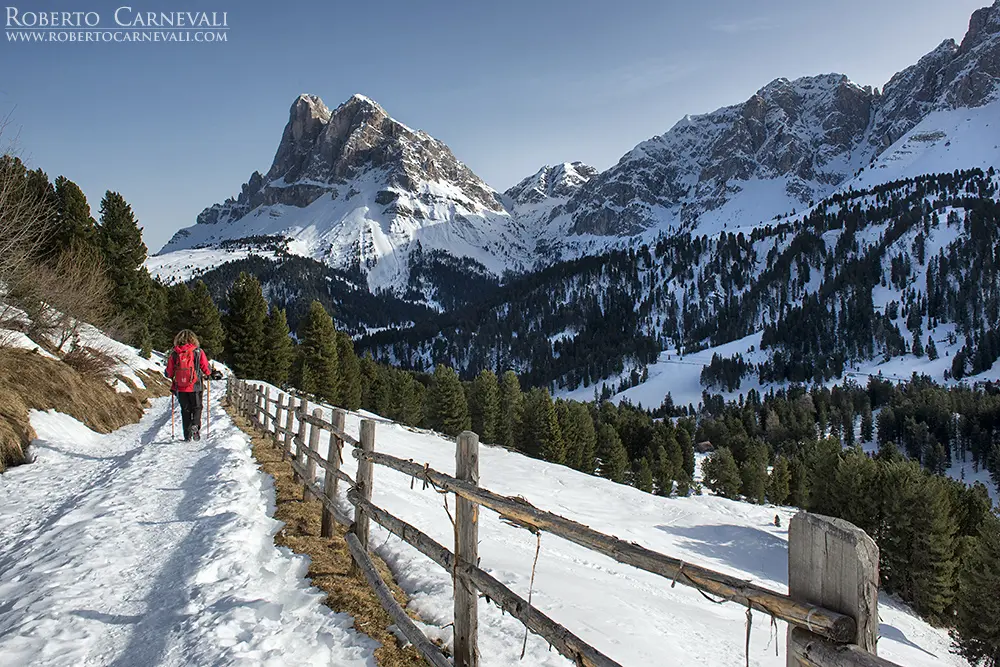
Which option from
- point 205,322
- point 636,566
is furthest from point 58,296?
point 205,322

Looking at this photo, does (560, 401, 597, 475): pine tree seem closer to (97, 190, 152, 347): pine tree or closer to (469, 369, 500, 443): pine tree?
(469, 369, 500, 443): pine tree

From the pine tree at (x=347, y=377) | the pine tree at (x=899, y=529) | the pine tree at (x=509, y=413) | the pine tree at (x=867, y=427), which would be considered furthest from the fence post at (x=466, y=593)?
the pine tree at (x=867, y=427)

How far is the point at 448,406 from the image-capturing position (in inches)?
2254

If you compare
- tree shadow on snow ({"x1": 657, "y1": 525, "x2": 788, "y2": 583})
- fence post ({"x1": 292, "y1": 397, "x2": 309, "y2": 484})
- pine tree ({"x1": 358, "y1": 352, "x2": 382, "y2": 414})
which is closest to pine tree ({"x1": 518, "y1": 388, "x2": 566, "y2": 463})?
pine tree ({"x1": 358, "y1": 352, "x2": 382, "y2": 414})

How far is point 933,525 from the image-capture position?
3781cm

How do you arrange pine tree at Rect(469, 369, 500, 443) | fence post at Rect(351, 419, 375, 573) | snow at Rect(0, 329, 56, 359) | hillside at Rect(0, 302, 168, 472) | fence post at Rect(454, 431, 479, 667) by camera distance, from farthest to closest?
pine tree at Rect(469, 369, 500, 443), snow at Rect(0, 329, 56, 359), hillside at Rect(0, 302, 168, 472), fence post at Rect(351, 419, 375, 573), fence post at Rect(454, 431, 479, 667)

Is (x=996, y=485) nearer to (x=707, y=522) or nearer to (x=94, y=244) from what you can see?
(x=707, y=522)

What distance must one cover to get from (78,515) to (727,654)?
385 inches

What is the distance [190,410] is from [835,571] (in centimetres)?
1521

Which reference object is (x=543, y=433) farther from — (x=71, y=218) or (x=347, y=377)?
(x=71, y=218)

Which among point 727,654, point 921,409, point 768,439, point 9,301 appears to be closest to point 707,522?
point 727,654

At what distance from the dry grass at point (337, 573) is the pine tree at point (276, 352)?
42004 millimetres

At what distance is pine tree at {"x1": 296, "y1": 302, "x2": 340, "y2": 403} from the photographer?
48.9 m

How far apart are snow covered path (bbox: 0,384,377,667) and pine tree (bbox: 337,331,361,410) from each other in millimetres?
45083
